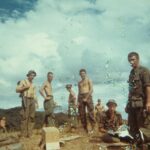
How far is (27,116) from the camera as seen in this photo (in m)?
13.9

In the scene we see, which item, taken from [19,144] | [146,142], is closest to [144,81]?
[146,142]

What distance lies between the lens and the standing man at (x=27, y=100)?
13.8 m

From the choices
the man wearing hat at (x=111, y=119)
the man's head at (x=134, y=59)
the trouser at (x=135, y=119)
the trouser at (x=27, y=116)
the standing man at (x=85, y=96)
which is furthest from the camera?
the standing man at (x=85, y=96)

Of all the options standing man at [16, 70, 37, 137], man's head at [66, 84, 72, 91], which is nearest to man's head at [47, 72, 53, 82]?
standing man at [16, 70, 37, 137]

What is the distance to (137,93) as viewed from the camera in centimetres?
989

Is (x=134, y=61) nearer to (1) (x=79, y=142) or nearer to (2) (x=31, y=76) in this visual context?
(1) (x=79, y=142)

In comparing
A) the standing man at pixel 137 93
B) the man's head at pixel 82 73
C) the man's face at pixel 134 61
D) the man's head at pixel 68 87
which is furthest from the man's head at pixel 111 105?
the man's head at pixel 68 87

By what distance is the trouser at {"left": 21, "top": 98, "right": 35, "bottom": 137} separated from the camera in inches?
546

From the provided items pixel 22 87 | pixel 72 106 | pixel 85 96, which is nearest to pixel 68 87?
pixel 72 106

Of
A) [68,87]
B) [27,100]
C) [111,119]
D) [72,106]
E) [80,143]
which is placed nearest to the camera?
[80,143]

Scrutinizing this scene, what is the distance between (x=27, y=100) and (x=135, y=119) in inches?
186

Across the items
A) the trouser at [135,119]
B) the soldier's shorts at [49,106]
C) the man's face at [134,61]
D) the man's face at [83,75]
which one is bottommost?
the trouser at [135,119]

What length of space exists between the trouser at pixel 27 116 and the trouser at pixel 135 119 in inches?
180

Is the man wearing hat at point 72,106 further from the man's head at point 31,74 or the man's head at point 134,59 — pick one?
the man's head at point 134,59
